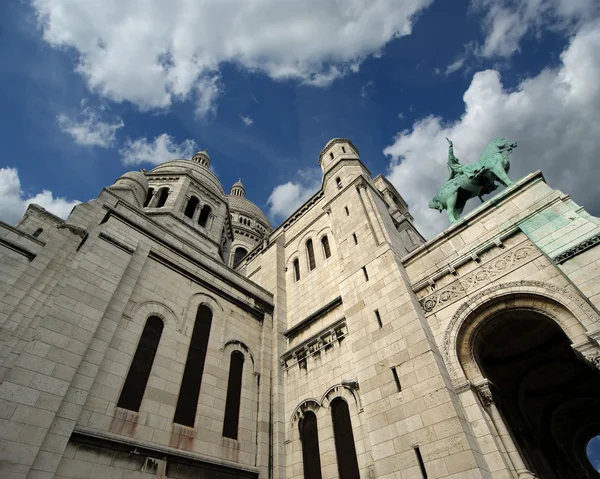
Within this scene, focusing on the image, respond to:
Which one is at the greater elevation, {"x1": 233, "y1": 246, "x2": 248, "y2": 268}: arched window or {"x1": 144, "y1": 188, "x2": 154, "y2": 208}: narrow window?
{"x1": 233, "y1": 246, "x2": 248, "y2": 268}: arched window

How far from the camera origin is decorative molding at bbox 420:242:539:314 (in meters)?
10.1

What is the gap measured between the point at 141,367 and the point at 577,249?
1302 centimetres

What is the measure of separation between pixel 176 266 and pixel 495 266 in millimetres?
11984

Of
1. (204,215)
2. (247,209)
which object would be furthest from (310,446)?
(247,209)

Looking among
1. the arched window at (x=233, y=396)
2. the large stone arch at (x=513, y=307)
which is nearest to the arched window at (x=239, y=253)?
the arched window at (x=233, y=396)

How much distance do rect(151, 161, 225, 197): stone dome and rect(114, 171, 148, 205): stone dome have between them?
17.6 ft

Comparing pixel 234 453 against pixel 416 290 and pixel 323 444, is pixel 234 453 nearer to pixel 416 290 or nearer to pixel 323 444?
pixel 323 444

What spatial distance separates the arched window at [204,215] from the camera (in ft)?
80.6

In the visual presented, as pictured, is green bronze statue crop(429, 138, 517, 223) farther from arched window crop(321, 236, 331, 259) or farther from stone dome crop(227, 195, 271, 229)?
stone dome crop(227, 195, 271, 229)

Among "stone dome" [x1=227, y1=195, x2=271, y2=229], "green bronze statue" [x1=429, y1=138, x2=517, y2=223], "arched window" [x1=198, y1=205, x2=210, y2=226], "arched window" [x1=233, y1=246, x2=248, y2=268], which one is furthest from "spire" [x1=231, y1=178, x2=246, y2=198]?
"green bronze statue" [x1=429, y1=138, x2=517, y2=223]

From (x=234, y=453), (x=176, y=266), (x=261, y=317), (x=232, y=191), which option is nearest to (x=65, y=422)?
(x=234, y=453)

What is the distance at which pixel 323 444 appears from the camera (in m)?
11.4

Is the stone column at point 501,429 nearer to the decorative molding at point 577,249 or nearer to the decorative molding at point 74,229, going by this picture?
the decorative molding at point 577,249

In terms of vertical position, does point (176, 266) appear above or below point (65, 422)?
above
